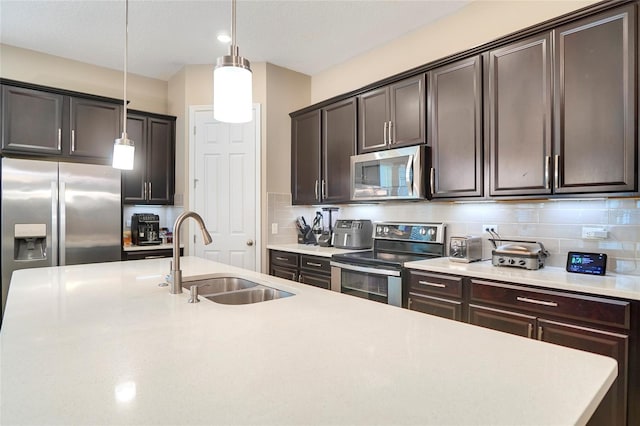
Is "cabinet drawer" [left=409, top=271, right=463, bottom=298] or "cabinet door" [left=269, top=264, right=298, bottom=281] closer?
"cabinet drawer" [left=409, top=271, right=463, bottom=298]

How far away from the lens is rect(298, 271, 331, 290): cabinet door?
317cm

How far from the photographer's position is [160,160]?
409 cm

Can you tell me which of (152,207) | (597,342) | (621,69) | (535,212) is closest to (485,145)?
(535,212)

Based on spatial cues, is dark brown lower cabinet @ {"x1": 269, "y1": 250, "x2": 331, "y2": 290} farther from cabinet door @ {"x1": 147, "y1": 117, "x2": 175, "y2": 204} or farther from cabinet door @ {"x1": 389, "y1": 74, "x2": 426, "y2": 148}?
cabinet door @ {"x1": 147, "y1": 117, "x2": 175, "y2": 204}

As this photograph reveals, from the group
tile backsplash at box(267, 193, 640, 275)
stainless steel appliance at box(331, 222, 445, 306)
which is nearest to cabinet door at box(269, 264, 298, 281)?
stainless steel appliance at box(331, 222, 445, 306)

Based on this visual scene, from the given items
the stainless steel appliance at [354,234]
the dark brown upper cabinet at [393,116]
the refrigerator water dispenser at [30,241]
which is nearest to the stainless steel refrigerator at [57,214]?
the refrigerator water dispenser at [30,241]

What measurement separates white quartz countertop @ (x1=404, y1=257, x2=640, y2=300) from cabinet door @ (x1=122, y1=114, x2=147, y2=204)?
307 cm

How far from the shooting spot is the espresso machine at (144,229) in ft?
12.7

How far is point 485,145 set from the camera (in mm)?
2395

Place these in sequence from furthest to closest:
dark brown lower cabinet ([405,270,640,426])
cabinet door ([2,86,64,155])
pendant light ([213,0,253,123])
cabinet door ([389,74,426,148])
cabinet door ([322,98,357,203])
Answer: cabinet door ([322,98,357,203])
cabinet door ([2,86,64,155])
cabinet door ([389,74,426,148])
dark brown lower cabinet ([405,270,640,426])
pendant light ([213,0,253,123])

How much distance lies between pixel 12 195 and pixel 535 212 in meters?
4.18

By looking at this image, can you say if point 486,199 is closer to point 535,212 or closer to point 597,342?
point 535,212

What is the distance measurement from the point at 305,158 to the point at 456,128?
176 centimetres

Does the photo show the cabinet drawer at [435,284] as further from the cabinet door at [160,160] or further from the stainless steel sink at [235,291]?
the cabinet door at [160,160]
